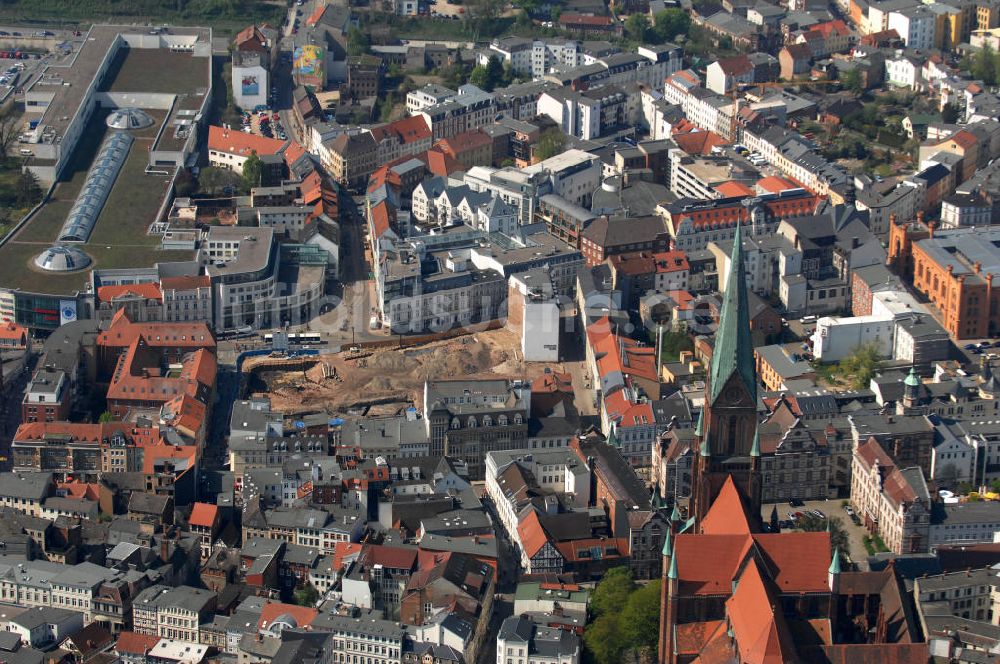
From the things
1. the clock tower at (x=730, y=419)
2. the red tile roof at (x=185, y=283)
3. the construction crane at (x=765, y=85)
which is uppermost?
the clock tower at (x=730, y=419)

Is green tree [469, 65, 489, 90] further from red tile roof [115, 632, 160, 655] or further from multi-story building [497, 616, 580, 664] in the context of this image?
multi-story building [497, 616, 580, 664]

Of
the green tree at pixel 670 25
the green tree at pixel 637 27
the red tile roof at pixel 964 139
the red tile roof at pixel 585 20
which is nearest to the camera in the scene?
the red tile roof at pixel 964 139

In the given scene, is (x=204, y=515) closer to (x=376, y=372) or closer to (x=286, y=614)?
(x=286, y=614)

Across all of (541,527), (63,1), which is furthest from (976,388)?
(63,1)

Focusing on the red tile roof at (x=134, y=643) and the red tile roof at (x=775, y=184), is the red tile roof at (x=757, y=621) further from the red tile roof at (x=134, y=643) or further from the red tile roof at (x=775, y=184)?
the red tile roof at (x=775, y=184)

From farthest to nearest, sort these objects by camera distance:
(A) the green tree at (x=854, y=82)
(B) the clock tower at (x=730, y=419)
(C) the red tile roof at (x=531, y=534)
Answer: (A) the green tree at (x=854, y=82)
(C) the red tile roof at (x=531, y=534)
(B) the clock tower at (x=730, y=419)

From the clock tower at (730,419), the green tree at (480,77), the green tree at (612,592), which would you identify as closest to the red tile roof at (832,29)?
the green tree at (480,77)
